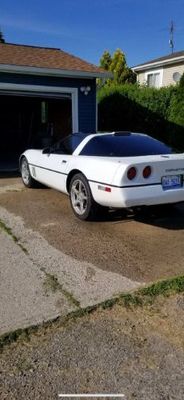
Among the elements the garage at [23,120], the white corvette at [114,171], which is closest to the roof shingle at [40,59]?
the garage at [23,120]

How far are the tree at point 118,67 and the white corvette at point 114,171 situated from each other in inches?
1227

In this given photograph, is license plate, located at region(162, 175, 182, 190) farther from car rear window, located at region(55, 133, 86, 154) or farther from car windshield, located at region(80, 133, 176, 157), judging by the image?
car rear window, located at region(55, 133, 86, 154)

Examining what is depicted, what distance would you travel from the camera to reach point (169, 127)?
16859mm

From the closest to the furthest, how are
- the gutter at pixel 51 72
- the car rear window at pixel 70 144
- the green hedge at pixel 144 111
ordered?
the car rear window at pixel 70 144
the gutter at pixel 51 72
the green hedge at pixel 144 111

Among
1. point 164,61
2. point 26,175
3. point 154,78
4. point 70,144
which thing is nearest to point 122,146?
point 70,144

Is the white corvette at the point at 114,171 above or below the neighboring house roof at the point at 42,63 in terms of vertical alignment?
below

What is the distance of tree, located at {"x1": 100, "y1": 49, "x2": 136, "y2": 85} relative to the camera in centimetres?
3706

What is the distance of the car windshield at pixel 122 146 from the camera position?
5609 millimetres

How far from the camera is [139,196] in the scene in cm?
502

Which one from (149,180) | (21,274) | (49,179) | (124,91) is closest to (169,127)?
(124,91)

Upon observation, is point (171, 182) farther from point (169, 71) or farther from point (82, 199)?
point (169, 71)

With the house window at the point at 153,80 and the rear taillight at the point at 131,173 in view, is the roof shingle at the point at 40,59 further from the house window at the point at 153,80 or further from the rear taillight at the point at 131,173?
the house window at the point at 153,80

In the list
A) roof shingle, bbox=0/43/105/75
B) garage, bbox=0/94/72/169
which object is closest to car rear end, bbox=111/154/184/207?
roof shingle, bbox=0/43/105/75

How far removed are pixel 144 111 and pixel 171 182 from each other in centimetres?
1408
